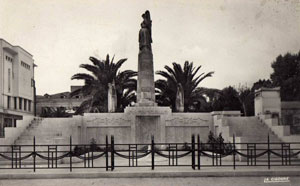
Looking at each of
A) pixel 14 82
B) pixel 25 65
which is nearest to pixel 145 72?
pixel 14 82

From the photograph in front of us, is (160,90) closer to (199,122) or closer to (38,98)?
(199,122)

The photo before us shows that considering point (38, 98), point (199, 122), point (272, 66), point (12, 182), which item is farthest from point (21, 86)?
point (12, 182)

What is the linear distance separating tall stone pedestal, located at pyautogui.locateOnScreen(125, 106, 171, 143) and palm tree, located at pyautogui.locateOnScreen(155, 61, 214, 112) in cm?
813

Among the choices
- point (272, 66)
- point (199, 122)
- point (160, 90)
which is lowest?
point (199, 122)

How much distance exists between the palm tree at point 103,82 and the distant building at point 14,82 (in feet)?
31.9

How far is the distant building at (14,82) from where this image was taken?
33616 millimetres

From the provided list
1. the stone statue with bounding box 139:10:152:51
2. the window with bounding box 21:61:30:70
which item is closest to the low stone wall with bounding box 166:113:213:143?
the stone statue with bounding box 139:10:152:51

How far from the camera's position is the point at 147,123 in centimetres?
2039

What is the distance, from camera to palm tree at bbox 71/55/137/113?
27.3 metres

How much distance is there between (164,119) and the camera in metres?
20.4

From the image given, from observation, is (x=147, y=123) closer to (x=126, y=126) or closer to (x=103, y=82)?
(x=126, y=126)

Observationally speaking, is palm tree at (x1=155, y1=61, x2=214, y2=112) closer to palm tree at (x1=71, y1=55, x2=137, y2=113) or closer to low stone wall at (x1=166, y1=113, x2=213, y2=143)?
palm tree at (x1=71, y1=55, x2=137, y2=113)

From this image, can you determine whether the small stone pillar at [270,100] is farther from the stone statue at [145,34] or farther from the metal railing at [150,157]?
the stone statue at [145,34]

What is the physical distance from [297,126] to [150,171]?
11985 millimetres
